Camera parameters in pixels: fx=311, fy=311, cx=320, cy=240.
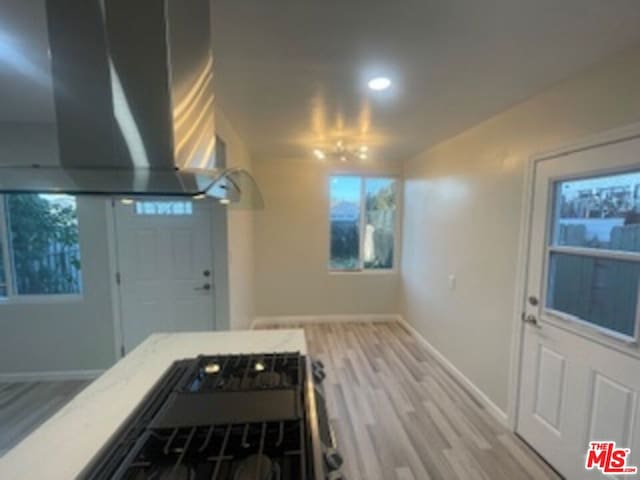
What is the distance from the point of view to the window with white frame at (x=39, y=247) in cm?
289

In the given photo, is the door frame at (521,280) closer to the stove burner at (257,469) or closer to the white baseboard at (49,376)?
the stove burner at (257,469)

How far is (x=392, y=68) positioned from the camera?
178 centimetres

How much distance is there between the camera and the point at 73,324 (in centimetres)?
300

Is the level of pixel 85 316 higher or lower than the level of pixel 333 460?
lower

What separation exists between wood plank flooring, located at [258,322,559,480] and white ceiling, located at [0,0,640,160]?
2.44 meters

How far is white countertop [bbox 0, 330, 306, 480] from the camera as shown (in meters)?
0.84

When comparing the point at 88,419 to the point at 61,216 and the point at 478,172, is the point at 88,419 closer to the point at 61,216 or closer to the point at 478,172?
the point at 61,216

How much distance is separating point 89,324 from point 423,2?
3644 mm

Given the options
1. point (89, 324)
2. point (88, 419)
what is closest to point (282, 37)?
point (88, 419)

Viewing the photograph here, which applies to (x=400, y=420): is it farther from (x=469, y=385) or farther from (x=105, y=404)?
(x=105, y=404)

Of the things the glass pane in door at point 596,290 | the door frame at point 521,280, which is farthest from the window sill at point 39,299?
the glass pane in door at point 596,290

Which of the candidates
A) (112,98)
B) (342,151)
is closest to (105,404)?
(112,98)

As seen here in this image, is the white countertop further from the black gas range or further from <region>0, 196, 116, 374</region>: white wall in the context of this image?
<region>0, 196, 116, 374</region>: white wall

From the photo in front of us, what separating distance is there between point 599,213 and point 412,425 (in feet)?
6.28
